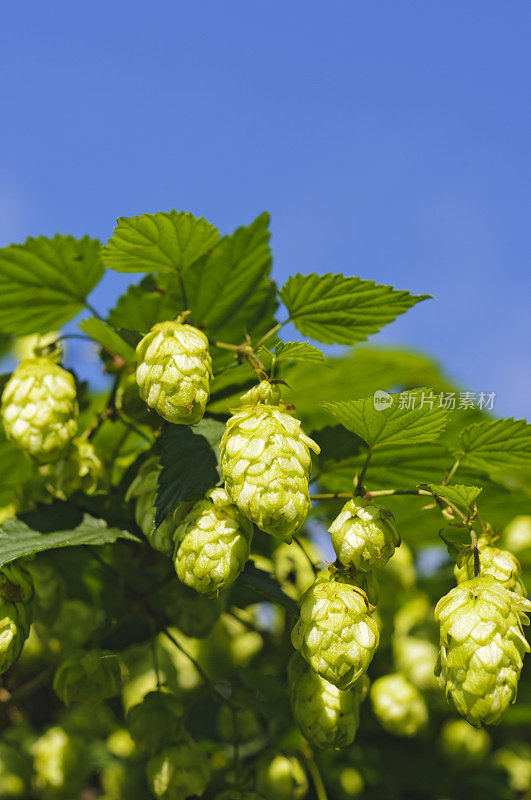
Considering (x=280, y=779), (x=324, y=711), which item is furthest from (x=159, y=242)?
(x=280, y=779)

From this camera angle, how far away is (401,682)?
214 cm

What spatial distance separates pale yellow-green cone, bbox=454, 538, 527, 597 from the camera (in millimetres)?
1186

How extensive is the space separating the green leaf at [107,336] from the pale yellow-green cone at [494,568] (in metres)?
0.82

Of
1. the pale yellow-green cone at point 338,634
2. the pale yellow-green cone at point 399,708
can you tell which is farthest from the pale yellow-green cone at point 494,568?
the pale yellow-green cone at point 399,708

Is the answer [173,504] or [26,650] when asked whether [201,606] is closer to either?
[173,504]

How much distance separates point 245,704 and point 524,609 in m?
0.97

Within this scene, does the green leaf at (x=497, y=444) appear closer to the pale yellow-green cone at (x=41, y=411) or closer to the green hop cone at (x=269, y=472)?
the green hop cone at (x=269, y=472)

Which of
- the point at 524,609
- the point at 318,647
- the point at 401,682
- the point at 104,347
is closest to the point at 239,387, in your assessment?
the point at 104,347

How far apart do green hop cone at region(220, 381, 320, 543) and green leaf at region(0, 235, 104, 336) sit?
2.60 feet

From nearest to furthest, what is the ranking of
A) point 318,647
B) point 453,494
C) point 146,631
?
point 318,647
point 453,494
point 146,631

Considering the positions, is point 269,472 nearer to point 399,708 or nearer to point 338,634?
point 338,634

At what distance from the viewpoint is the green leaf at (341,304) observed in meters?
1.47

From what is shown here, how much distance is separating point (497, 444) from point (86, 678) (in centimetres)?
101

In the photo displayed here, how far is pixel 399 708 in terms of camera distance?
2096 millimetres
